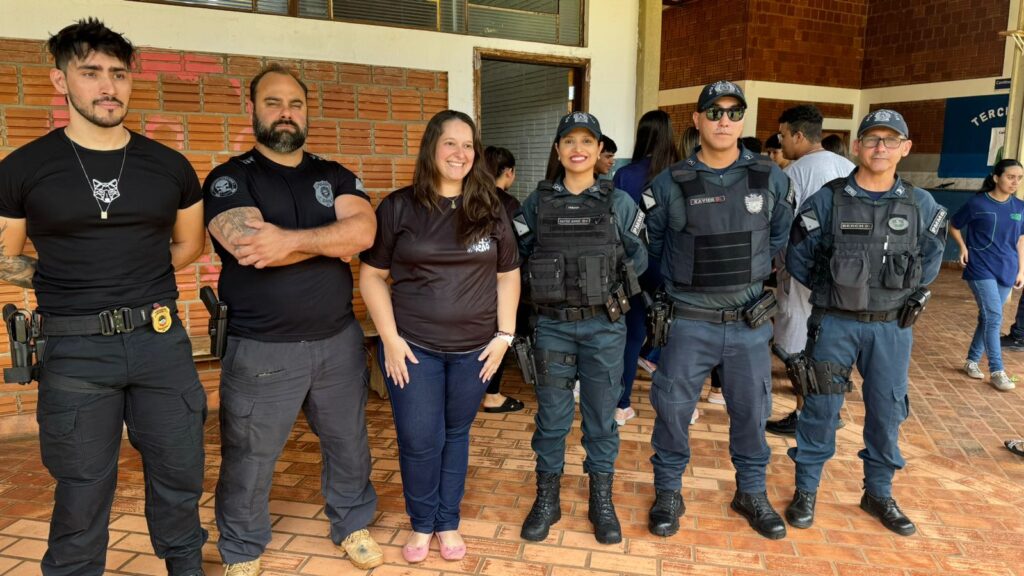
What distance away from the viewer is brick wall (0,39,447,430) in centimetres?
401

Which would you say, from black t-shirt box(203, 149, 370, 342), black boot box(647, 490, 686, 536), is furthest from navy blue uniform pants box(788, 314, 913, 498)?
black t-shirt box(203, 149, 370, 342)

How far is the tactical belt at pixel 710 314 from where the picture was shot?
3.04 m

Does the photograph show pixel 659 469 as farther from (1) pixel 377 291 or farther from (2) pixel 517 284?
(1) pixel 377 291

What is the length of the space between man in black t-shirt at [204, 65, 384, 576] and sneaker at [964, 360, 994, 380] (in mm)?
5382

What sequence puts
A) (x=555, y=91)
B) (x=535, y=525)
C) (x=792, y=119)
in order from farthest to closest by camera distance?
(x=555, y=91) → (x=792, y=119) → (x=535, y=525)

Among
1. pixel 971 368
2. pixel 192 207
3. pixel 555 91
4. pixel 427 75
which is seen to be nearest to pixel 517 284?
pixel 192 207

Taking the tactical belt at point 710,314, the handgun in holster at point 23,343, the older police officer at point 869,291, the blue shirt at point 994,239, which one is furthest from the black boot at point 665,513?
the blue shirt at point 994,239

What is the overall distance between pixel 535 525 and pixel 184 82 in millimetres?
3482

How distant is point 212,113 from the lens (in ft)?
14.5

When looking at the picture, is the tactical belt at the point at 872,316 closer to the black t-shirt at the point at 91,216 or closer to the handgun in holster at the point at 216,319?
the handgun in holster at the point at 216,319

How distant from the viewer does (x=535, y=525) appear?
3119mm

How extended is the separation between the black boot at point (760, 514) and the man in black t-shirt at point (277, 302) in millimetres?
1769

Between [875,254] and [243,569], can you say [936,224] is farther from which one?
[243,569]

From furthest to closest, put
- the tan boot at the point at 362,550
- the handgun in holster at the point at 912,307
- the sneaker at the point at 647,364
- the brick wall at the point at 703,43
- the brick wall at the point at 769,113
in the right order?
the brick wall at the point at 769,113 → the brick wall at the point at 703,43 → the sneaker at the point at 647,364 → the handgun in holster at the point at 912,307 → the tan boot at the point at 362,550
